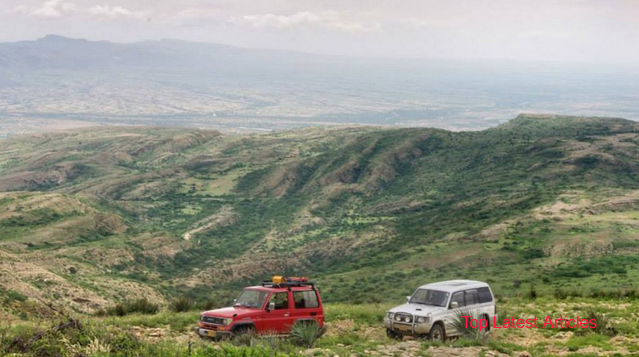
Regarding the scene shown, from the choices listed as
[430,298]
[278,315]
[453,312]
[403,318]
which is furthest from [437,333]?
[278,315]

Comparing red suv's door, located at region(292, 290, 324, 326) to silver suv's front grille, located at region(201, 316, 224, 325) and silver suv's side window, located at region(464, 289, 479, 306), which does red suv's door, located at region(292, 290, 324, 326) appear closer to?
silver suv's front grille, located at region(201, 316, 224, 325)

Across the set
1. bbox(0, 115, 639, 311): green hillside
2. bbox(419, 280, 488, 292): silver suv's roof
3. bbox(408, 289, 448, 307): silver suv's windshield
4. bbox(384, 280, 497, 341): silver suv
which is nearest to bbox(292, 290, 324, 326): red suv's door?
bbox(384, 280, 497, 341): silver suv

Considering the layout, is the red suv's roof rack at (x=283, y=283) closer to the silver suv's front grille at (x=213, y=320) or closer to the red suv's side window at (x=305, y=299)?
the red suv's side window at (x=305, y=299)

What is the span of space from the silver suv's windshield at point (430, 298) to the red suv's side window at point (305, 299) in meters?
3.37

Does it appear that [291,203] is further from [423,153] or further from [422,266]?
[422,266]

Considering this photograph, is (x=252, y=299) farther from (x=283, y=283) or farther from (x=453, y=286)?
(x=453, y=286)

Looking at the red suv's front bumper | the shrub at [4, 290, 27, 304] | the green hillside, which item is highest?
the red suv's front bumper

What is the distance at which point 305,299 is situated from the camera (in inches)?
786

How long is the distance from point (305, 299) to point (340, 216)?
256ft

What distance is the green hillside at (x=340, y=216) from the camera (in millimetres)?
50938

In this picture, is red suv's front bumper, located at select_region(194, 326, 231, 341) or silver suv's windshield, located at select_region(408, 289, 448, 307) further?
silver suv's windshield, located at select_region(408, 289, 448, 307)

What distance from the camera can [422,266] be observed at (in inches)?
2346

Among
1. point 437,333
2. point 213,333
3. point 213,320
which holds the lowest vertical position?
point 437,333

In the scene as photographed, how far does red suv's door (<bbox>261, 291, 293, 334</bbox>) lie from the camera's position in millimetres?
18734
